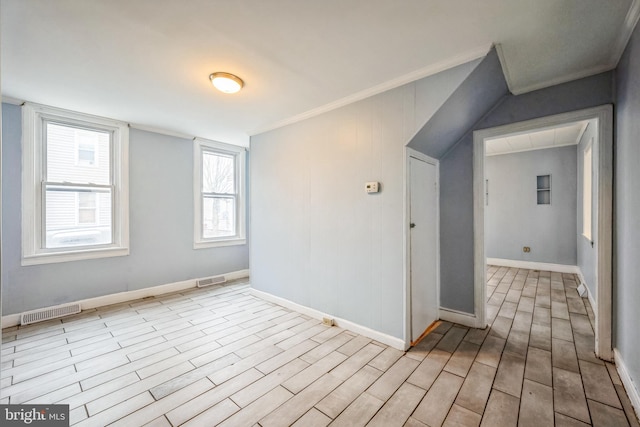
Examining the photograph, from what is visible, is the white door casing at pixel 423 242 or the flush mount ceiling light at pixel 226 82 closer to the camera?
the flush mount ceiling light at pixel 226 82

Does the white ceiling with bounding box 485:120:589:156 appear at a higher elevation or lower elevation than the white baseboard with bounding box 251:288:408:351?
higher

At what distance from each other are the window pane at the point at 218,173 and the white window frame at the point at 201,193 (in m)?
0.07

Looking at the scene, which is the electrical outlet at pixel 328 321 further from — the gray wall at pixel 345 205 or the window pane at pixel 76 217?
the window pane at pixel 76 217

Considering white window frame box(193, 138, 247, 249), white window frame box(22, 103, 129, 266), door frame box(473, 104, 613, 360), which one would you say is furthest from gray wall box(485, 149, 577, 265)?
white window frame box(22, 103, 129, 266)

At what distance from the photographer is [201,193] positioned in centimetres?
491

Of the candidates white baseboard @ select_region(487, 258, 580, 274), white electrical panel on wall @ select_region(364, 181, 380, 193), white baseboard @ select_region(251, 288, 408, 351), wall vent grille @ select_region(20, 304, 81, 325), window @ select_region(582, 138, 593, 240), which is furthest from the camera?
white baseboard @ select_region(487, 258, 580, 274)

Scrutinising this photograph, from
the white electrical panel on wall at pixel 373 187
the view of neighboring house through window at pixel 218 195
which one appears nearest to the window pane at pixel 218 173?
the view of neighboring house through window at pixel 218 195

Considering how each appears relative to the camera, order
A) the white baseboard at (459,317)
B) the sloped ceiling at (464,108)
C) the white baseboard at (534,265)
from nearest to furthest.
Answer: the sloped ceiling at (464,108) < the white baseboard at (459,317) < the white baseboard at (534,265)

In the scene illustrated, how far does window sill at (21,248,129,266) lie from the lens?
3.40 metres

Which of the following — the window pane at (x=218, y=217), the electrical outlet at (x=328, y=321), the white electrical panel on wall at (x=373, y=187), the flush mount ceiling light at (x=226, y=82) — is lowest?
the electrical outlet at (x=328, y=321)

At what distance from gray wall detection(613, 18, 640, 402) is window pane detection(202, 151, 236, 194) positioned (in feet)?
16.5

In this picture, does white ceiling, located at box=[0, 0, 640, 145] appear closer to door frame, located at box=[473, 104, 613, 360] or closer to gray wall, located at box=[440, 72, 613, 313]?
gray wall, located at box=[440, 72, 613, 313]

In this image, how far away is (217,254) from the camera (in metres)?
5.10

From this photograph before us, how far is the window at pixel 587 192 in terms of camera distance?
14.2 feet
